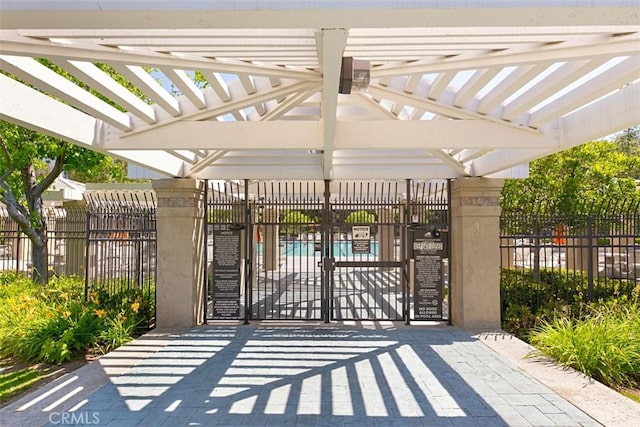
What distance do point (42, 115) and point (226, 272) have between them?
205 inches

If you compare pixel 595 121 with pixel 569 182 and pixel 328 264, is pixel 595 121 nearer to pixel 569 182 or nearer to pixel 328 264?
pixel 328 264

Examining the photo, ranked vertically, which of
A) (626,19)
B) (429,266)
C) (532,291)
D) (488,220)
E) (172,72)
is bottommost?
(532,291)

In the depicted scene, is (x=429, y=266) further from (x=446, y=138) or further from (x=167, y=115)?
(x=167, y=115)

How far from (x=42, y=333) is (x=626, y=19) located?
27.9 ft

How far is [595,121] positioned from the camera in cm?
476

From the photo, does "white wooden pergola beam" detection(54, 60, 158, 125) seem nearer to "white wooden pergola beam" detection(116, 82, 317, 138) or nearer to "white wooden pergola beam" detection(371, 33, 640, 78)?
"white wooden pergola beam" detection(116, 82, 317, 138)

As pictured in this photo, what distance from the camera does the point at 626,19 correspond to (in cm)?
222

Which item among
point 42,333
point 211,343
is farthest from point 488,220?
point 42,333

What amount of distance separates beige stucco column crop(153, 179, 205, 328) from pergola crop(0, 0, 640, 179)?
1.04 metres

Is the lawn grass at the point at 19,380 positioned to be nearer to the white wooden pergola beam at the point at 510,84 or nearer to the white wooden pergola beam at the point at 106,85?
the white wooden pergola beam at the point at 106,85

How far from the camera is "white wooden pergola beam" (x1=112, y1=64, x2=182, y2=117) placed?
3.73m

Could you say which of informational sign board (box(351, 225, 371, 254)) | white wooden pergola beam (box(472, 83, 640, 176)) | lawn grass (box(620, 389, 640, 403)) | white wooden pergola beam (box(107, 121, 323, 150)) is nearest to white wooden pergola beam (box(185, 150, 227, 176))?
white wooden pergola beam (box(107, 121, 323, 150))

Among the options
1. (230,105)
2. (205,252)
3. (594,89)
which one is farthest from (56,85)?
(205,252)

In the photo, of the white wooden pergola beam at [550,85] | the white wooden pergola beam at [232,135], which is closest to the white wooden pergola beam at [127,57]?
the white wooden pergola beam at [232,135]
